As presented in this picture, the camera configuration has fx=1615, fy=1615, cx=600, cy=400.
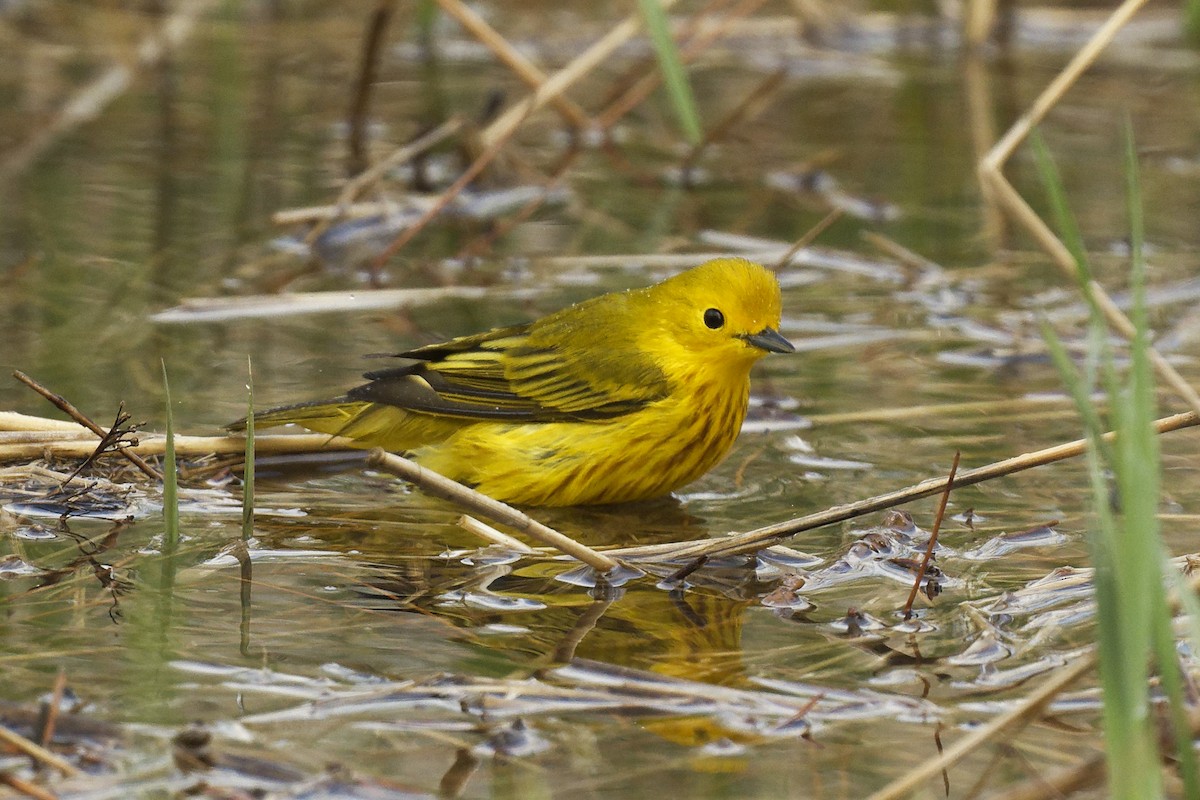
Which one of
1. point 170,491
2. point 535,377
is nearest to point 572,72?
A: point 535,377

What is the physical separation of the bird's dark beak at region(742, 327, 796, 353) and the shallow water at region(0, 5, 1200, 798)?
1.27 ft

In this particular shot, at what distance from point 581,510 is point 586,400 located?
1.16 ft

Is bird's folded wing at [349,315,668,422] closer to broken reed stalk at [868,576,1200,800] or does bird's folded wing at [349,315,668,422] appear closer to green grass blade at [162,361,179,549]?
green grass blade at [162,361,179,549]

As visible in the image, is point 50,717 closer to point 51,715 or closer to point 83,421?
point 51,715

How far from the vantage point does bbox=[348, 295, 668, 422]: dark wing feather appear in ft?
16.8

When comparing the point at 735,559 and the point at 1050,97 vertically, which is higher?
the point at 1050,97

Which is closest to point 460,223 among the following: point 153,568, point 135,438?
point 135,438

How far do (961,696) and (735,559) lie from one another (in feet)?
3.41

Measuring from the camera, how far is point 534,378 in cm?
521

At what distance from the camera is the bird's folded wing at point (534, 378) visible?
512 cm

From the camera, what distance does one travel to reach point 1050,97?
5543 mm

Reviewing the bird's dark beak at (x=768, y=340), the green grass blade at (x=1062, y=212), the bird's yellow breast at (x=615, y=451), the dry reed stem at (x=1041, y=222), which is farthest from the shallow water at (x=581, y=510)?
the green grass blade at (x=1062, y=212)

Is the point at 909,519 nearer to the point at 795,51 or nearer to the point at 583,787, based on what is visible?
the point at 583,787

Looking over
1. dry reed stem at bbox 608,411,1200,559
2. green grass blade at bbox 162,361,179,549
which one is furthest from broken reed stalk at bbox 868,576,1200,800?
green grass blade at bbox 162,361,179,549
